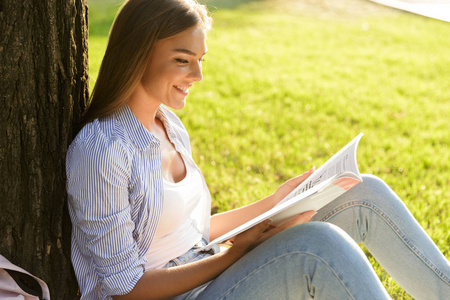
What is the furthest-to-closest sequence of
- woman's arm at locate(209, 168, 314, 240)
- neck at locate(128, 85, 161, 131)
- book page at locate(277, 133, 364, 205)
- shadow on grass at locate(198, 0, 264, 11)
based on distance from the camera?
1. shadow on grass at locate(198, 0, 264, 11)
2. woman's arm at locate(209, 168, 314, 240)
3. neck at locate(128, 85, 161, 131)
4. book page at locate(277, 133, 364, 205)

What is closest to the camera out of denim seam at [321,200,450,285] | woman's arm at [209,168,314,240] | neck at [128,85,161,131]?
neck at [128,85,161,131]

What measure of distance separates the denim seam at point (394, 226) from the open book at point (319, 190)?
341 mm

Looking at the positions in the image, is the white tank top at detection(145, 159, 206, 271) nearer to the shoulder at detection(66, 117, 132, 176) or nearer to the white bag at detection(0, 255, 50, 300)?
the shoulder at detection(66, 117, 132, 176)

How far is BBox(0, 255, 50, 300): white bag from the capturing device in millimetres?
1861

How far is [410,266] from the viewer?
2395 millimetres

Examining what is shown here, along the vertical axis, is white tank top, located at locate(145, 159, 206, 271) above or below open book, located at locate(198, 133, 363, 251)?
below

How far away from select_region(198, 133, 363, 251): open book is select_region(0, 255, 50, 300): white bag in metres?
0.58

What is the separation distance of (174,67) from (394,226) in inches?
44.2

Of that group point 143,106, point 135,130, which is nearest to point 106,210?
point 135,130

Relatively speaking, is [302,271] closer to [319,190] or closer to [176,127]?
[319,190]

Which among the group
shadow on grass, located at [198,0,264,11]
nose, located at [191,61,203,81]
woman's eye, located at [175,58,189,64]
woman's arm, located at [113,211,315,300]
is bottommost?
shadow on grass, located at [198,0,264,11]

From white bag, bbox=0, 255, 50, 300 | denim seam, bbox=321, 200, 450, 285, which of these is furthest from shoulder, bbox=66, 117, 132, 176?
denim seam, bbox=321, 200, 450, 285

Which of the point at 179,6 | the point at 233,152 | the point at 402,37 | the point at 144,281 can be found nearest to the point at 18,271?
the point at 144,281

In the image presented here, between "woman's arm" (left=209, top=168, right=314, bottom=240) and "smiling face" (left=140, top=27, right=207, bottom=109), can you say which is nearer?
"smiling face" (left=140, top=27, right=207, bottom=109)
